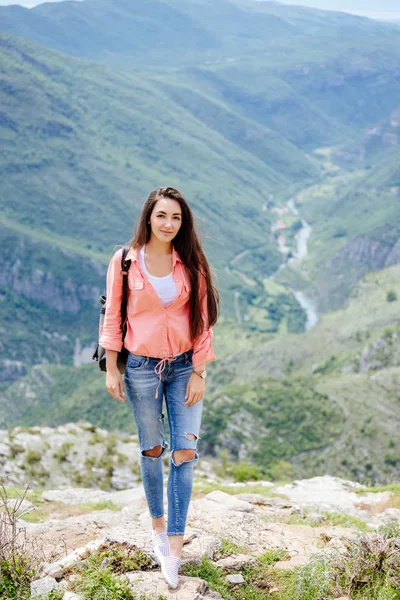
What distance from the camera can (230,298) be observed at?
19175 cm

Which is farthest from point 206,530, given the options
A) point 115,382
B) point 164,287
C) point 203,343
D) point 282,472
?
point 282,472

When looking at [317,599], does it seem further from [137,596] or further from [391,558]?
[137,596]

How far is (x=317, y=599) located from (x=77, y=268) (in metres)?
193

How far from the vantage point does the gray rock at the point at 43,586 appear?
6.09 m

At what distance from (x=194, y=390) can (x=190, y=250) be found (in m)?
1.55

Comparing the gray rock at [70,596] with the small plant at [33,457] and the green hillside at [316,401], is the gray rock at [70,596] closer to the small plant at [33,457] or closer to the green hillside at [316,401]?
the green hillside at [316,401]

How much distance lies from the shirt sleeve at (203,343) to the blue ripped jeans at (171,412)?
0.35ft

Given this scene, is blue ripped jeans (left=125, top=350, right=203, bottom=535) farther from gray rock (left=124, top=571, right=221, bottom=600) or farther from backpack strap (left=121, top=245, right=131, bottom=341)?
gray rock (left=124, top=571, right=221, bottom=600)

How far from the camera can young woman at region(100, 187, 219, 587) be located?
21.4 feet

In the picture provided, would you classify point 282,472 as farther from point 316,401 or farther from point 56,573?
point 56,573

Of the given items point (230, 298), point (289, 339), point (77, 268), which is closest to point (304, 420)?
point (289, 339)

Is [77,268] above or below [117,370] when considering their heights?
below

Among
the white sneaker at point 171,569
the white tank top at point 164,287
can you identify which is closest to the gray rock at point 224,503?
the white sneaker at point 171,569

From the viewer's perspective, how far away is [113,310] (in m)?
6.61
